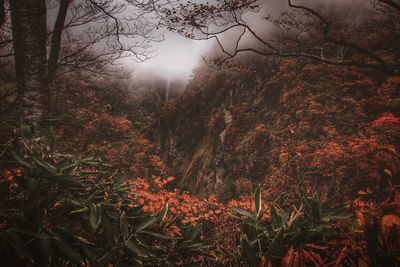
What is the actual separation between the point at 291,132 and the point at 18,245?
719 cm

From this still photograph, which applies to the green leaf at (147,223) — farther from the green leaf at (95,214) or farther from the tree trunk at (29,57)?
the tree trunk at (29,57)

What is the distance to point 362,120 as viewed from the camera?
7387mm

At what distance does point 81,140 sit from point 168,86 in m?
9.00

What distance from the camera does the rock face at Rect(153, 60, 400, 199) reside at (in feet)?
21.6

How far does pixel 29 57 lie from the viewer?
3770 mm

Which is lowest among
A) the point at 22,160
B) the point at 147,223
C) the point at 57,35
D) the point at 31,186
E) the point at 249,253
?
the point at 249,253

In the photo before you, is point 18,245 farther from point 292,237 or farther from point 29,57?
point 29,57

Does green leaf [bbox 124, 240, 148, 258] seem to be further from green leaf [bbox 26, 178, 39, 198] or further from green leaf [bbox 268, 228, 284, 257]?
green leaf [bbox 268, 228, 284, 257]

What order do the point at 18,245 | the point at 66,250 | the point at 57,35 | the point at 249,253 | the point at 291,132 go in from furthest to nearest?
the point at 291,132 → the point at 57,35 → the point at 249,253 → the point at 66,250 → the point at 18,245

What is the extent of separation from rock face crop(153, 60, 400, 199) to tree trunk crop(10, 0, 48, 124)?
18.0 feet

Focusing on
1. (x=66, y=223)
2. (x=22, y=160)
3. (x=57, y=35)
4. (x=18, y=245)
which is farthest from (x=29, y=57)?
(x=57, y=35)

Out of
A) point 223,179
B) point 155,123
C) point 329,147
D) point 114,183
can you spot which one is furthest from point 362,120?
point 155,123

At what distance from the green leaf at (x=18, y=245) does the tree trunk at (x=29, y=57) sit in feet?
6.38

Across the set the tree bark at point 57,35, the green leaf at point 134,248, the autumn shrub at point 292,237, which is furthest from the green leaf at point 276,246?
the tree bark at point 57,35
